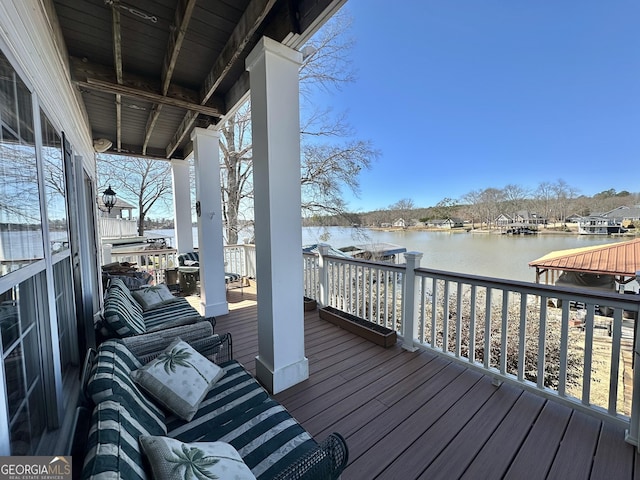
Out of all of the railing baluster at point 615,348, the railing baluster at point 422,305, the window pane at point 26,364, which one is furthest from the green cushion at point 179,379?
the railing baluster at point 615,348

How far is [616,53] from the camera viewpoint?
20.3 ft

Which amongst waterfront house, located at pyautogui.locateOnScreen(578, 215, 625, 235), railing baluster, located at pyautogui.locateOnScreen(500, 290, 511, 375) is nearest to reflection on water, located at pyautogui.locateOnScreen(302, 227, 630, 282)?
waterfront house, located at pyautogui.locateOnScreen(578, 215, 625, 235)

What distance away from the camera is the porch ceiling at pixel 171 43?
77.2 inches

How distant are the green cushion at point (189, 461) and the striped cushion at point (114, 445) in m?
0.04

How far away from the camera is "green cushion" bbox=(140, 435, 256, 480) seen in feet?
2.68

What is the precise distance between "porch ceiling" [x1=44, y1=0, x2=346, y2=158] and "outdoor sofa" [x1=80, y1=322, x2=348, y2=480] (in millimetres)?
2371

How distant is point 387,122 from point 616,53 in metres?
6.06

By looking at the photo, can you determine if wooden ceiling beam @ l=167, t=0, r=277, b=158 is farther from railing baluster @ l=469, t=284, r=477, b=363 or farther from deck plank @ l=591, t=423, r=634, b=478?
deck plank @ l=591, t=423, r=634, b=478

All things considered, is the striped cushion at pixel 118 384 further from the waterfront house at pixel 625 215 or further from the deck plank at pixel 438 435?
the waterfront house at pixel 625 215

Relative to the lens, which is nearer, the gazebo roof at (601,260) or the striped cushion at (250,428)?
the striped cushion at (250,428)

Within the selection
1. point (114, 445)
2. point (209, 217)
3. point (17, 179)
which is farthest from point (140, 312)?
point (114, 445)

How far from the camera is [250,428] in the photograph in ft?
4.39

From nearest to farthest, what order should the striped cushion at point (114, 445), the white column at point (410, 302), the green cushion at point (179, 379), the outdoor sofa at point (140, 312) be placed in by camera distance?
the striped cushion at point (114, 445) → the green cushion at point (179, 379) → the outdoor sofa at point (140, 312) → the white column at point (410, 302)

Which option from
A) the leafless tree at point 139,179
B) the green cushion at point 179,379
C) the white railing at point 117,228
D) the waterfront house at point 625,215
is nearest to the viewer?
the green cushion at point 179,379
